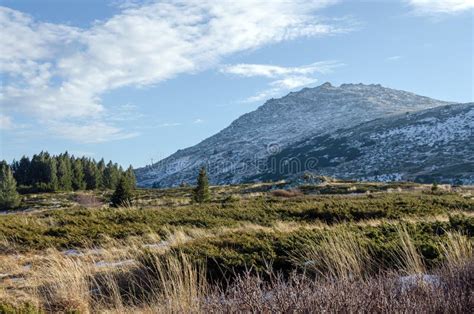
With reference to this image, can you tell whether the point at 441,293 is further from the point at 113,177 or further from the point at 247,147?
the point at 247,147

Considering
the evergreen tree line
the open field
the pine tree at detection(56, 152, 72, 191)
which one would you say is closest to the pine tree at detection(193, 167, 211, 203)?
the open field

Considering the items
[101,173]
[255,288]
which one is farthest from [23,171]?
[255,288]

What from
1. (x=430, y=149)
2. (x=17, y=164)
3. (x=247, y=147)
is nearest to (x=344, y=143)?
(x=430, y=149)

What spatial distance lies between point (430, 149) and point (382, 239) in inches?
4173

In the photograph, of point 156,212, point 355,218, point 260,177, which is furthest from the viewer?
point 260,177

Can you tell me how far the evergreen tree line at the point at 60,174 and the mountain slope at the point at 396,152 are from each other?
4757 cm

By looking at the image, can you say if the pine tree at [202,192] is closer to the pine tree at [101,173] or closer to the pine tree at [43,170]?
the pine tree at [43,170]

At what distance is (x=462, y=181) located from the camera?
65.7m

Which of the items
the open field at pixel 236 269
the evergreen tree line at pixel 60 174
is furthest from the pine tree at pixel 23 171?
the open field at pixel 236 269

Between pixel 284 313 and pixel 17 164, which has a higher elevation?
pixel 17 164

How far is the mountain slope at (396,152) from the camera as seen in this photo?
83.9m

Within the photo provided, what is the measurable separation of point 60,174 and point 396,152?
Result: 267 feet

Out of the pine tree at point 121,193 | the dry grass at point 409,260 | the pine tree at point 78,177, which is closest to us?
the dry grass at point 409,260

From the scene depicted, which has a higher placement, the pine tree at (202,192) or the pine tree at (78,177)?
the pine tree at (78,177)
